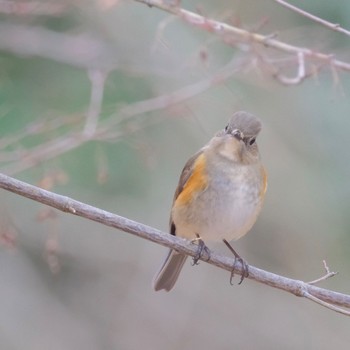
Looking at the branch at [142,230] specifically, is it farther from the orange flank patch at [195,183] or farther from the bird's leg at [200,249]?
the orange flank patch at [195,183]

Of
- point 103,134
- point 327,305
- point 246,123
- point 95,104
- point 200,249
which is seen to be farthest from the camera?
point 95,104

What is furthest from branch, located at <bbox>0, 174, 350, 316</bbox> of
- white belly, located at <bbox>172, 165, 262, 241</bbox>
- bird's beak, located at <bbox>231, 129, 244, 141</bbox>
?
bird's beak, located at <bbox>231, 129, 244, 141</bbox>

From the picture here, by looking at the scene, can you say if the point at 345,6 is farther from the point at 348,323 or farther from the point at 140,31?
the point at 348,323

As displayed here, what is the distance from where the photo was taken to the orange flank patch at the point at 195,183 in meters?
5.16

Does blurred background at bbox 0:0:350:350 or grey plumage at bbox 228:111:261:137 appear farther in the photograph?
blurred background at bbox 0:0:350:350

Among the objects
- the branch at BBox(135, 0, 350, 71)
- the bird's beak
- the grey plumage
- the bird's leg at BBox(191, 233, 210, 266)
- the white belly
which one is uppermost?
Result: the branch at BBox(135, 0, 350, 71)

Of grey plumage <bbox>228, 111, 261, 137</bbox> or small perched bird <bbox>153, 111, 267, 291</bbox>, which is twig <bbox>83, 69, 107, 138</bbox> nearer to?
small perched bird <bbox>153, 111, 267, 291</bbox>

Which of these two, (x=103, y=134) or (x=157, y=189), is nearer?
(x=103, y=134)

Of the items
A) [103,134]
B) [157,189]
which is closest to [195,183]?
[103,134]

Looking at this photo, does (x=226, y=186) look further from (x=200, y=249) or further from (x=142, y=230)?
(x=142, y=230)

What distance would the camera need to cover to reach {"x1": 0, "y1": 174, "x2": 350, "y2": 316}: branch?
4.36 metres

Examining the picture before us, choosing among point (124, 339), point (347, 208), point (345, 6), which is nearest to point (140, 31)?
point (345, 6)

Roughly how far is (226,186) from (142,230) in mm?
814

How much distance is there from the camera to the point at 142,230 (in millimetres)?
A: 4422
